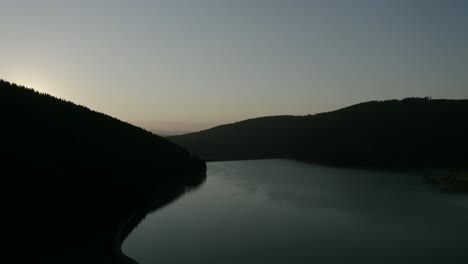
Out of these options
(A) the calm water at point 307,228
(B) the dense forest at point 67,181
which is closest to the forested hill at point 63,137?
(B) the dense forest at point 67,181

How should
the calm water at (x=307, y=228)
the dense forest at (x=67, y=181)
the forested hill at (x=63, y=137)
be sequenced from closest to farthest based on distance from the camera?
the calm water at (x=307, y=228) < the dense forest at (x=67, y=181) < the forested hill at (x=63, y=137)

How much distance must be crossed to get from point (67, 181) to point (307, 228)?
32667 mm

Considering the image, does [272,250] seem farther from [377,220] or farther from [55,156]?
[55,156]

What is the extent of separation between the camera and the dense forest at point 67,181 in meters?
39.1

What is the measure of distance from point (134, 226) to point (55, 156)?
17681 millimetres

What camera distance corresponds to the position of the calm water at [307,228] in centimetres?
3503

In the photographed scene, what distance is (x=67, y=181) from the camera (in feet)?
179

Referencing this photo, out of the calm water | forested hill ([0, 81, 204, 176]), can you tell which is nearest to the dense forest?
forested hill ([0, 81, 204, 176])

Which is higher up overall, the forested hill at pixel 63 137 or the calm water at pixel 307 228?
the forested hill at pixel 63 137

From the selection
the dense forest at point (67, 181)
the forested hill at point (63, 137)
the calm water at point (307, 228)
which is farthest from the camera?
the forested hill at point (63, 137)

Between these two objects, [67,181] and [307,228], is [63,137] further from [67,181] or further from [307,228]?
[307,228]

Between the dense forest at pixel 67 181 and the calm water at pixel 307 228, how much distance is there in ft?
17.6

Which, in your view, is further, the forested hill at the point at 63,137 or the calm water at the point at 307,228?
the forested hill at the point at 63,137

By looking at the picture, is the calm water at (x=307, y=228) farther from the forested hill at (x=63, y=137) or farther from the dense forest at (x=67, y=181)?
the forested hill at (x=63, y=137)
